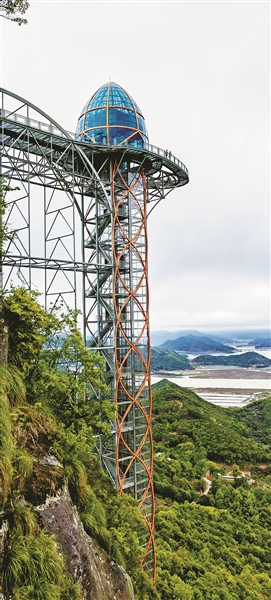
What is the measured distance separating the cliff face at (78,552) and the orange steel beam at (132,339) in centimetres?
1010

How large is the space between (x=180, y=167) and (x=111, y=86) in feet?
18.2

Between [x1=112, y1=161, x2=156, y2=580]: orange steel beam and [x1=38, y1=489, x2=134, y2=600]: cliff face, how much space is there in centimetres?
1010

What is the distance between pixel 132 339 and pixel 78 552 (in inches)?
521

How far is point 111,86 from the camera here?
22.0 metres

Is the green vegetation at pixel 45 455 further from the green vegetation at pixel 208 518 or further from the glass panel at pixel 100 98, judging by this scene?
the glass panel at pixel 100 98

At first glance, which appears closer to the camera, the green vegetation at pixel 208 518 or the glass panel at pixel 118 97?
the glass panel at pixel 118 97

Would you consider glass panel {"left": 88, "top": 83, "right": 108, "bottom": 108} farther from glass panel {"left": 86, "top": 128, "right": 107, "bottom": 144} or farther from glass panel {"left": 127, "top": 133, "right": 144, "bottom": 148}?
glass panel {"left": 127, "top": 133, "right": 144, "bottom": 148}

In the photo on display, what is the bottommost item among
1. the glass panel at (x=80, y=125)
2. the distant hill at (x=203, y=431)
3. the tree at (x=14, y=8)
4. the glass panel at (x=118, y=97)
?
the distant hill at (x=203, y=431)

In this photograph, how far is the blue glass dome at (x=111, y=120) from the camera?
21234 mm

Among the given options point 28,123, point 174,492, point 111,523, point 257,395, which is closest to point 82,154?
point 28,123

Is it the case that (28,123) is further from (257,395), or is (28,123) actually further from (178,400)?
(257,395)

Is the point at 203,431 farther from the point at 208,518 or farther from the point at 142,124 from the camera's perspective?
the point at 142,124

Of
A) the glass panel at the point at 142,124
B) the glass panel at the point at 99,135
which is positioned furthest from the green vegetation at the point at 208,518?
the glass panel at the point at 142,124

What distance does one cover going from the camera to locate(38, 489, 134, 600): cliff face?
8477 mm
